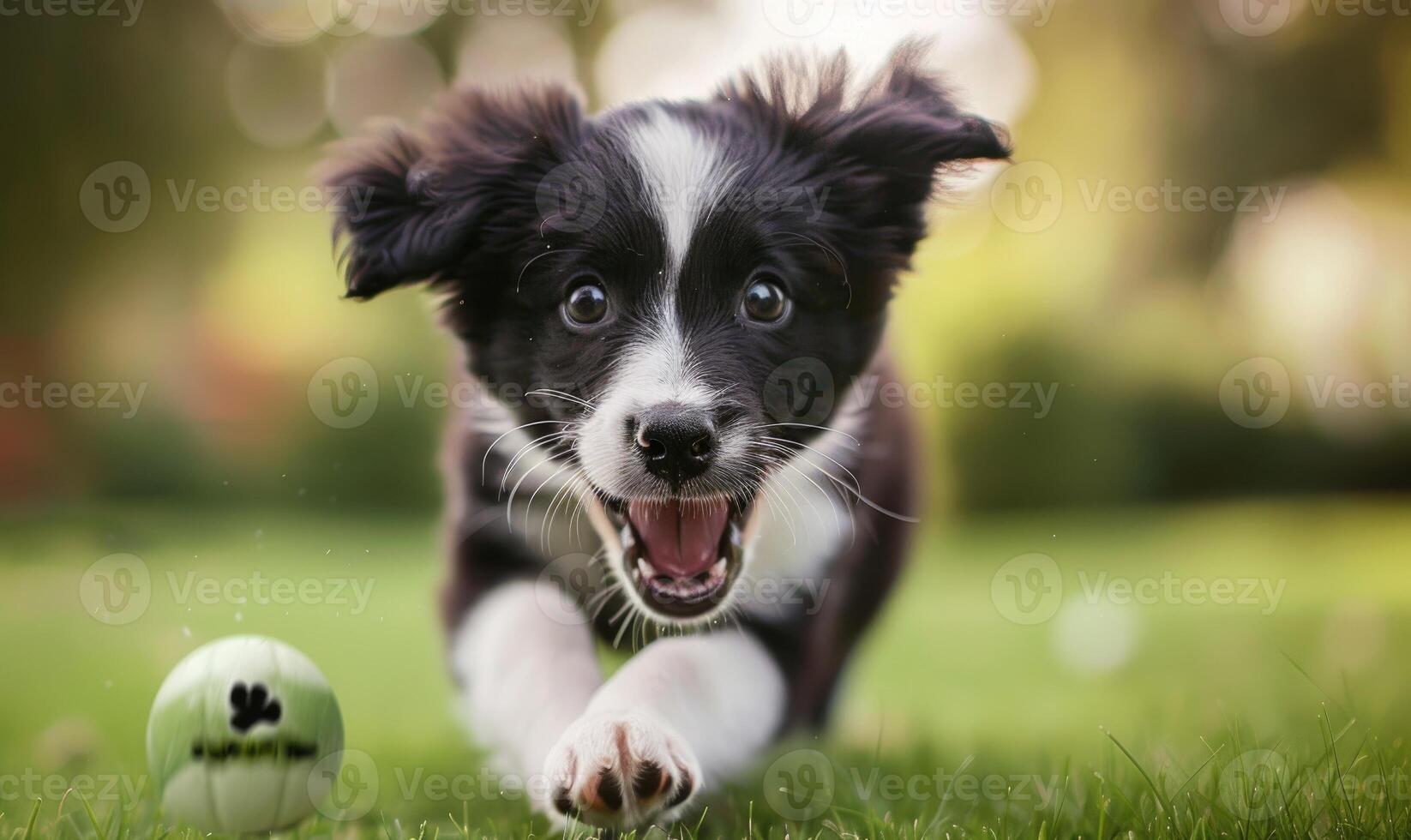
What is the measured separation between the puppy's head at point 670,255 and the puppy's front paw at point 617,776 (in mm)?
266

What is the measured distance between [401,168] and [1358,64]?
13.6 feet

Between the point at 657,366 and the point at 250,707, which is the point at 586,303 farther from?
the point at 250,707

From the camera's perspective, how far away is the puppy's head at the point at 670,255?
1851mm

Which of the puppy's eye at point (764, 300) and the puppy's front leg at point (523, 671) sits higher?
the puppy's eye at point (764, 300)

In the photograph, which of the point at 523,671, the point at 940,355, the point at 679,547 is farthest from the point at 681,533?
the point at 940,355

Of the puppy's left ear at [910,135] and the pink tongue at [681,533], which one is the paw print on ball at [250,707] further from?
the puppy's left ear at [910,135]

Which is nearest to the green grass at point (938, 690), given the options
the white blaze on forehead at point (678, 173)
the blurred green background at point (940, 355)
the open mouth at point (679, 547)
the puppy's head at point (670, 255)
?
the blurred green background at point (940, 355)

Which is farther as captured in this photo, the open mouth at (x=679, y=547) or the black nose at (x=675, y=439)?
the open mouth at (x=679, y=547)

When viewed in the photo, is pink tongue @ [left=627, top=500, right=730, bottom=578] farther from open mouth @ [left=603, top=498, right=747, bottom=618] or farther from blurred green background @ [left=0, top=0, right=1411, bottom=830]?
blurred green background @ [left=0, top=0, right=1411, bottom=830]

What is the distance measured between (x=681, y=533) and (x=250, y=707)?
76cm

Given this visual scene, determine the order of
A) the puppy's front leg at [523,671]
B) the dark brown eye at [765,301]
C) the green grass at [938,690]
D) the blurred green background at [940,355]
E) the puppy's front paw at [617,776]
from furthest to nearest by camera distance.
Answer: the blurred green background at [940,355]
the puppy's front leg at [523,671]
the dark brown eye at [765,301]
the green grass at [938,690]
the puppy's front paw at [617,776]

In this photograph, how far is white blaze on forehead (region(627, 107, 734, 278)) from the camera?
1.85 m

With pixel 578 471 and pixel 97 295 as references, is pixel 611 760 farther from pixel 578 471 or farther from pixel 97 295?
pixel 97 295

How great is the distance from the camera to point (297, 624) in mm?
3080
